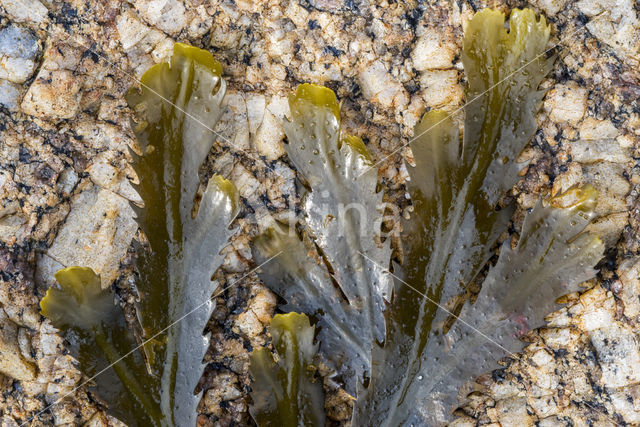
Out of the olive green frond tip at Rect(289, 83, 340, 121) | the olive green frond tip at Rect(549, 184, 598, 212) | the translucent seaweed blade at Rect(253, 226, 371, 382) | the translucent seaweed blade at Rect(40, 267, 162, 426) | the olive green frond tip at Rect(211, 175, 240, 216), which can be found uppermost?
the olive green frond tip at Rect(289, 83, 340, 121)

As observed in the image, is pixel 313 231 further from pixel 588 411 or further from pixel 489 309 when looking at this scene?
Result: pixel 588 411

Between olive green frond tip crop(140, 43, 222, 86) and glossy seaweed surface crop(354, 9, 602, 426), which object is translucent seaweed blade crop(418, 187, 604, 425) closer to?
glossy seaweed surface crop(354, 9, 602, 426)

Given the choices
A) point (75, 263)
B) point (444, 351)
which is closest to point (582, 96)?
point (444, 351)

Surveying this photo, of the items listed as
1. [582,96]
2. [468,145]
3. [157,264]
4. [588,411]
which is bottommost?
[588,411]

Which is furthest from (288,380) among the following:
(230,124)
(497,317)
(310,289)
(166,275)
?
(230,124)

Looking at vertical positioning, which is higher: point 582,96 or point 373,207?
point 582,96

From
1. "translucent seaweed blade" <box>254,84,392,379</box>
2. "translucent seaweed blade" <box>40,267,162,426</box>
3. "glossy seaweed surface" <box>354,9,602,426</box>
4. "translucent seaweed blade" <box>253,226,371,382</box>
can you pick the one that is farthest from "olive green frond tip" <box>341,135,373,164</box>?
"translucent seaweed blade" <box>40,267,162,426</box>
